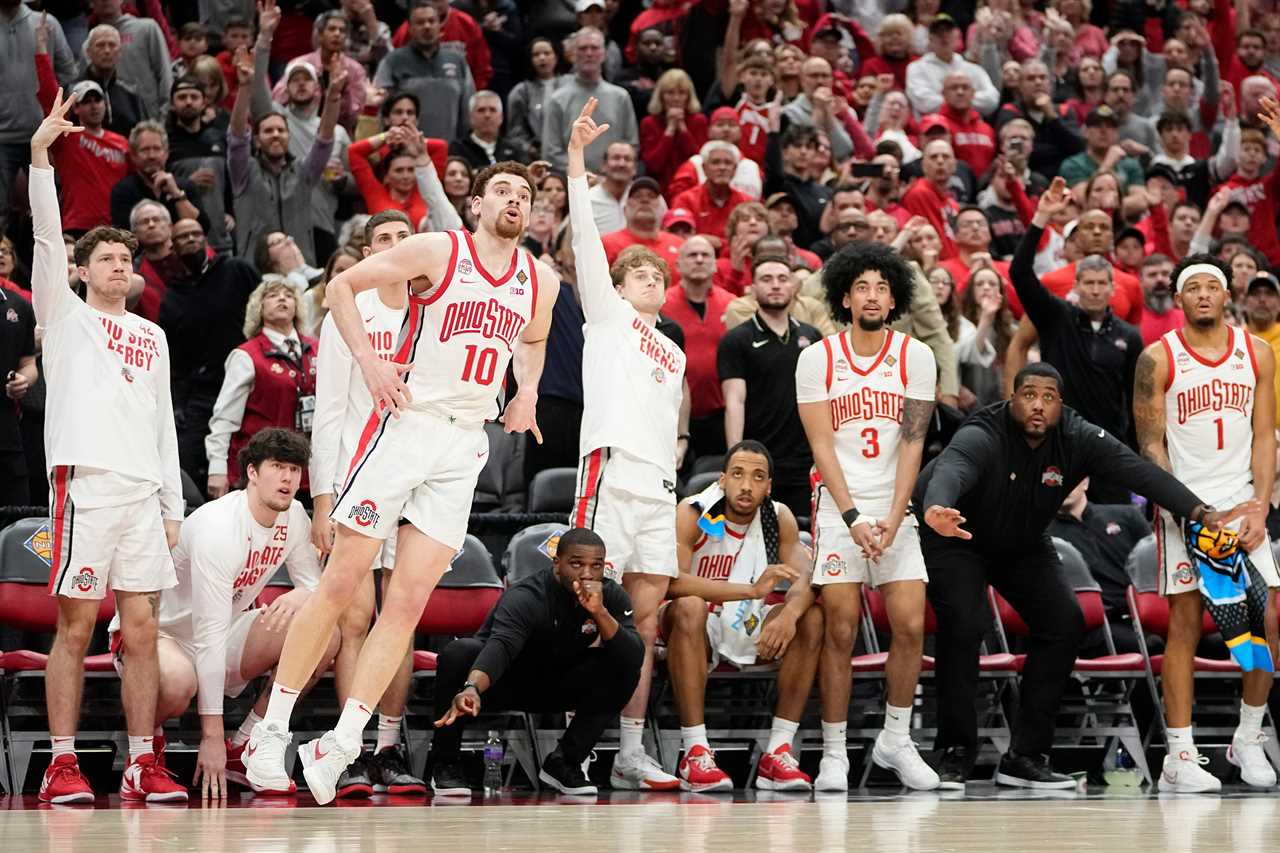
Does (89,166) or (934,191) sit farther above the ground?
(934,191)

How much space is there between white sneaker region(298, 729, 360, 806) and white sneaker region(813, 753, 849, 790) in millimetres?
2585

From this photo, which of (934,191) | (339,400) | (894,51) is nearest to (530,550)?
(339,400)

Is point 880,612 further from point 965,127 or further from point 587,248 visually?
point 965,127

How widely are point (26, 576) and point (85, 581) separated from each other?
0.96 m

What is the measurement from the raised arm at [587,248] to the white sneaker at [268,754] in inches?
102

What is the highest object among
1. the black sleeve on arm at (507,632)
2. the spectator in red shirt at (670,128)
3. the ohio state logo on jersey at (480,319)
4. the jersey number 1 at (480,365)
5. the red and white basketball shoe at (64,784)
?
the spectator in red shirt at (670,128)

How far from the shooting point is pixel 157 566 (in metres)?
7.82

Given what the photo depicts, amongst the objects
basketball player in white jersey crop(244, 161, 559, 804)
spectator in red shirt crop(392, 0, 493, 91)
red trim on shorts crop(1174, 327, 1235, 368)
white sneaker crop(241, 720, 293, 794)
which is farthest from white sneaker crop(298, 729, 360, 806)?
spectator in red shirt crop(392, 0, 493, 91)

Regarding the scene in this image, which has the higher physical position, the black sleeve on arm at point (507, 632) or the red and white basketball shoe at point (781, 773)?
the black sleeve on arm at point (507, 632)

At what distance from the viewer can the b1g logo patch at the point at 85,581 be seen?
7.64 metres

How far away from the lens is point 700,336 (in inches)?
429

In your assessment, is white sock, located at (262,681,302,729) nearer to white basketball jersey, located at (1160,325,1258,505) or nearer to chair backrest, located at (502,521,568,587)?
chair backrest, located at (502,521,568,587)

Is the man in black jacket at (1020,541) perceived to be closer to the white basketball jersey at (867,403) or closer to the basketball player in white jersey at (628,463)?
the white basketball jersey at (867,403)

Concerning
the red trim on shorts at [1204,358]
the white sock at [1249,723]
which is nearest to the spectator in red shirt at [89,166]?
the red trim on shorts at [1204,358]
